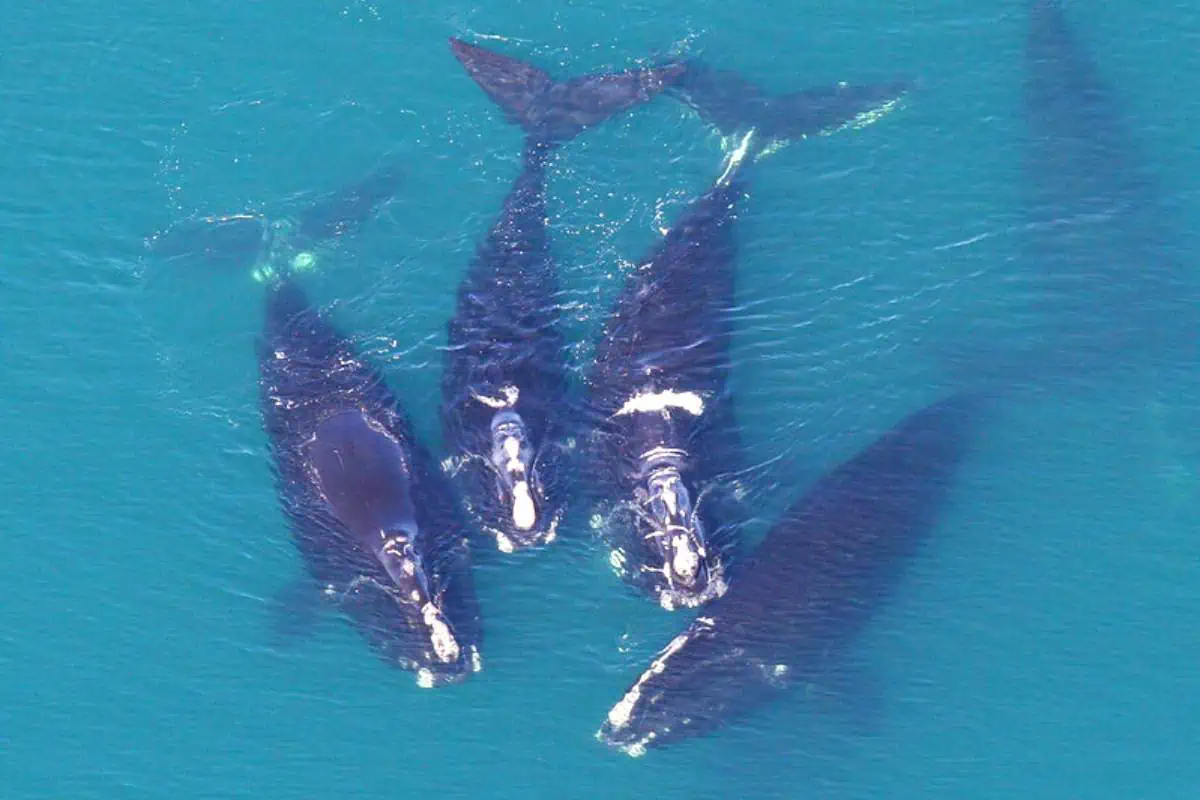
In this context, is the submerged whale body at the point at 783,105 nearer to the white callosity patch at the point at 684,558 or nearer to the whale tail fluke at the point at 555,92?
the whale tail fluke at the point at 555,92

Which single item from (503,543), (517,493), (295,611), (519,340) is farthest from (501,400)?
(295,611)

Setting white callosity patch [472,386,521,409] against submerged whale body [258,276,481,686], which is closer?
submerged whale body [258,276,481,686]

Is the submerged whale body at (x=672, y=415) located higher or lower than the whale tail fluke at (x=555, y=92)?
lower

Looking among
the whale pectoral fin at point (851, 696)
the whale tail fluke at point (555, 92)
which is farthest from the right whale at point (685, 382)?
the whale pectoral fin at point (851, 696)

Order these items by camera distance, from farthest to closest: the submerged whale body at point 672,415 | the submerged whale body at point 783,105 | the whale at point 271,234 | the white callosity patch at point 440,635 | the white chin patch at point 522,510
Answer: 1. the submerged whale body at point 783,105
2. the whale at point 271,234
3. the white chin patch at point 522,510
4. the submerged whale body at point 672,415
5. the white callosity patch at point 440,635

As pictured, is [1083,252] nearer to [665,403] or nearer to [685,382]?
[685,382]

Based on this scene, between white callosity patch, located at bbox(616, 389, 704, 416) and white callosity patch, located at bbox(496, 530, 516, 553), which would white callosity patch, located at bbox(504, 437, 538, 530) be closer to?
white callosity patch, located at bbox(496, 530, 516, 553)

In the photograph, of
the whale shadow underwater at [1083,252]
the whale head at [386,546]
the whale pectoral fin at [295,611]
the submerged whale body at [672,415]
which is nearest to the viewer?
the whale head at [386,546]

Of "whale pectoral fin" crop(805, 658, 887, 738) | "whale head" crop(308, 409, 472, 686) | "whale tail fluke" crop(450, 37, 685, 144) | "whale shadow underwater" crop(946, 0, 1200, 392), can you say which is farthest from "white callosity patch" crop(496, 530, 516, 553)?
"whale shadow underwater" crop(946, 0, 1200, 392)
